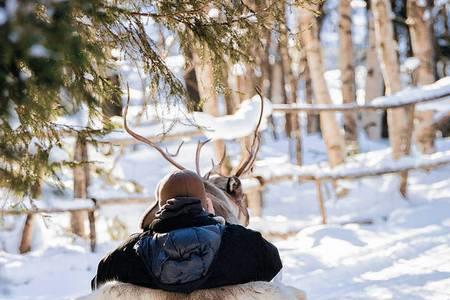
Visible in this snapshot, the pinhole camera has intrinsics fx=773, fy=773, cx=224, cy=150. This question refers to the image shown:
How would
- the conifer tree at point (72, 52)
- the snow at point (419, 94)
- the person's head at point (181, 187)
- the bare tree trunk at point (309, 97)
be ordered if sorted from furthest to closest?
the bare tree trunk at point (309, 97) < the snow at point (419, 94) < the person's head at point (181, 187) < the conifer tree at point (72, 52)

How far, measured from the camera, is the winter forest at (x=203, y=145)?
3.03m

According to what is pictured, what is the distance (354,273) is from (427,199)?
3.39 meters

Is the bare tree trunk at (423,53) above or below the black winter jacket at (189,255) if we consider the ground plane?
above

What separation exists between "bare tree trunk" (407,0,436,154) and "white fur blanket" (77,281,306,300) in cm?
920

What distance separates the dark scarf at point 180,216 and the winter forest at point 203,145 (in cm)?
4

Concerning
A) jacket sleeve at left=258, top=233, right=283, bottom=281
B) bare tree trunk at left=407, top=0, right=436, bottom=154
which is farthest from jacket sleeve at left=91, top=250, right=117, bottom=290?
bare tree trunk at left=407, top=0, right=436, bottom=154

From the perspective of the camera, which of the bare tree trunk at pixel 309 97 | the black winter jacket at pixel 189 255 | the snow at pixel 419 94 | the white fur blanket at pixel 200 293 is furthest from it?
the bare tree trunk at pixel 309 97

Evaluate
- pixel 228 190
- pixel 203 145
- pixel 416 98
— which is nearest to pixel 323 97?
pixel 416 98

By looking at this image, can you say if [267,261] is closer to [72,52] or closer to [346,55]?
[72,52]

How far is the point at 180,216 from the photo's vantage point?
332 cm

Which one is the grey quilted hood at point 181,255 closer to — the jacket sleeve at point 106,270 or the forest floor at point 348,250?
the jacket sleeve at point 106,270

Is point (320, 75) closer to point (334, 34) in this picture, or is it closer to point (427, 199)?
point (427, 199)

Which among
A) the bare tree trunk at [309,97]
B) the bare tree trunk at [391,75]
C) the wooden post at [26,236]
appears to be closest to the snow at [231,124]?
the wooden post at [26,236]

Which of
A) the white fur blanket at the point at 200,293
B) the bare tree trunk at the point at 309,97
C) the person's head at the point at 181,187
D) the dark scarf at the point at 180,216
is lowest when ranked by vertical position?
the white fur blanket at the point at 200,293
